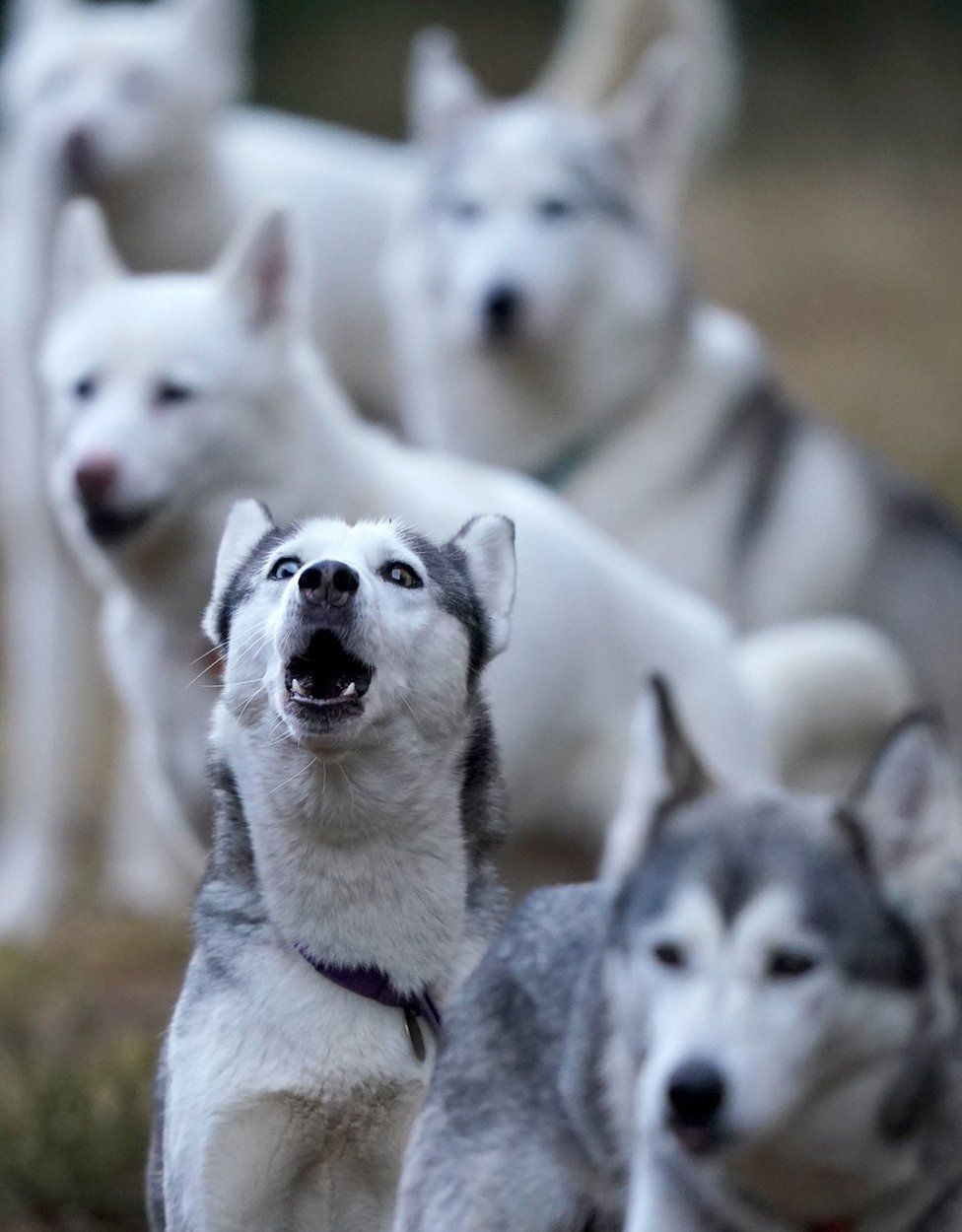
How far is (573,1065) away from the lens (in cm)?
245

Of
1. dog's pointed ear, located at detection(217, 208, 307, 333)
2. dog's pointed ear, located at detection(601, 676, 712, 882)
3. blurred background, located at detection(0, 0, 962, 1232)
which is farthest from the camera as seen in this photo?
blurred background, located at detection(0, 0, 962, 1232)

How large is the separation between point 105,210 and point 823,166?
36.8 feet

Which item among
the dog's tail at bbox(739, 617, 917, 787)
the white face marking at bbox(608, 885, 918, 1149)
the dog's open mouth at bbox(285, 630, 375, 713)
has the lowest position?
the white face marking at bbox(608, 885, 918, 1149)

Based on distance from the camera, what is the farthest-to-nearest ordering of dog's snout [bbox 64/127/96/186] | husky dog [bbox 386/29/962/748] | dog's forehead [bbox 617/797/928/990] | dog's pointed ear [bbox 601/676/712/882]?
dog's snout [bbox 64/127/96/186] < husky dog [bbox 386/29/962/748] < dog's pointed ear [bbox 601/676/712/882] < dog's forehead [bbox 617/797/928/990]

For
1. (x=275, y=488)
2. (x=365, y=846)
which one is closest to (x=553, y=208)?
(x=275, y=488)

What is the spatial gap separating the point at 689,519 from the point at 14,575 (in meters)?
2.89

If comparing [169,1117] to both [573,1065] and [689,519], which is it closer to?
[573,1065]

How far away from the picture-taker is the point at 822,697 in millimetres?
5980

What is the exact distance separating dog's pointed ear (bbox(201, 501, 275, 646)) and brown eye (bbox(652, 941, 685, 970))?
586mm

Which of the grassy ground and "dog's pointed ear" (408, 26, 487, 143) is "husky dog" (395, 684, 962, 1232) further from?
"dog's pointed ear" (408, 26, 487, 143)

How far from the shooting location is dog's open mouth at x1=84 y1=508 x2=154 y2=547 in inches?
171

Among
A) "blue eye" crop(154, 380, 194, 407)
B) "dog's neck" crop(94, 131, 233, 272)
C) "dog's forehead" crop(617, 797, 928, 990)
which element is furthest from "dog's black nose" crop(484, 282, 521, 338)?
"dog's forehead" crop(617, 797, 928, 990)

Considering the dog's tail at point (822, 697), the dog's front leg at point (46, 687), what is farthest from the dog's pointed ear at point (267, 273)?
the dog's front leg at point (46, 687)

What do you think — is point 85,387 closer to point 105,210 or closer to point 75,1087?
point 75,1087
